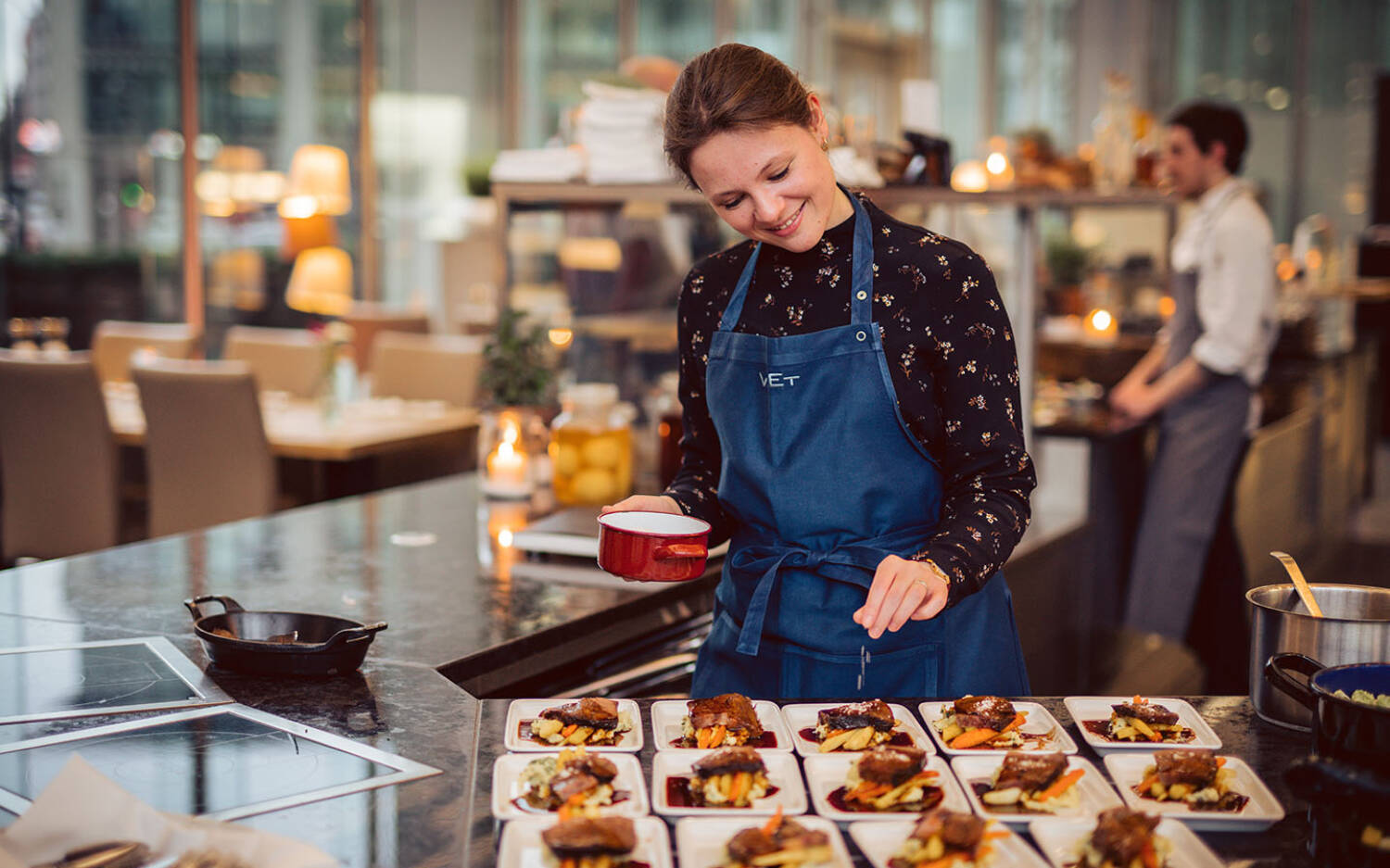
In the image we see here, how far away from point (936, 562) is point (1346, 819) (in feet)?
1.80

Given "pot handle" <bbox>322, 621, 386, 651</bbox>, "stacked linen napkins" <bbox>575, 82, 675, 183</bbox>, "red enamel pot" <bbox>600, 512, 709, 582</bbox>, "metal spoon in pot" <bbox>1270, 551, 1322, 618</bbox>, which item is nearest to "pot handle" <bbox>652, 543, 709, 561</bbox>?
"red enamel pot" <bbox>600, 512, 709, 582</bbox>

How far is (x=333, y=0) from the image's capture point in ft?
25.3

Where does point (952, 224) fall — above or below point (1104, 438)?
above

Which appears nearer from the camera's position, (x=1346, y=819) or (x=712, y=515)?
(x=1346, y=819)

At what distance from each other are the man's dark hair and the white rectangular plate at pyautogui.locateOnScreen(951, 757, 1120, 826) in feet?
11.2

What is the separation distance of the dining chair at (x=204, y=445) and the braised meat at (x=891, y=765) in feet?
10.6

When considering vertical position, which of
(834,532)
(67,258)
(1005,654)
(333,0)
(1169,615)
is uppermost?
(333,0)

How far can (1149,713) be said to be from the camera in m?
1.48

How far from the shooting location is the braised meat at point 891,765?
4.18ft

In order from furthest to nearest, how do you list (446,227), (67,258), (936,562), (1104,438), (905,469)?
(446,227) < (67,258) < (1104,438) < (905,469) < (936,562)

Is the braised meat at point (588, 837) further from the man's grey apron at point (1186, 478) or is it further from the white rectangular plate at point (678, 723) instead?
the man's grey apron at point (1186, 478)

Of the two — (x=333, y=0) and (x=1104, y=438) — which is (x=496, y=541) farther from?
(x=333, y=0)

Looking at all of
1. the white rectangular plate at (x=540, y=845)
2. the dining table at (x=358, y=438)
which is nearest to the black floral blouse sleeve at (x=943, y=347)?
the white rectangular plate at (x=540, y=845)

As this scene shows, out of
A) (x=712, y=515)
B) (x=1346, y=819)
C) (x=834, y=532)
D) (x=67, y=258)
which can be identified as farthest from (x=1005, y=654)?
(x=67, y=258)
